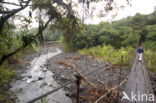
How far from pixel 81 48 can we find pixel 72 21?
1194 centimetres

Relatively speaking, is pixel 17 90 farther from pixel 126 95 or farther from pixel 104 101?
pixel 126 95

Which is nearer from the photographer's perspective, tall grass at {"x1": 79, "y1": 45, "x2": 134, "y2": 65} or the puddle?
the puddle

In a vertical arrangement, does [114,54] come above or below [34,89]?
above

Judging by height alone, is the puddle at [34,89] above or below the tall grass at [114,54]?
below

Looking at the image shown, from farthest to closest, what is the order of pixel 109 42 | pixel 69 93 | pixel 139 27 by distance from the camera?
pixel 139 27
pixel 109 42
pixel 69 93

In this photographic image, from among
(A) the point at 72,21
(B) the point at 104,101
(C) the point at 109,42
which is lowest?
(B) the point at 104,101

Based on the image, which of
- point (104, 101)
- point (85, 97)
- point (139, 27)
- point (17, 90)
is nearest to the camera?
point (104, 101)

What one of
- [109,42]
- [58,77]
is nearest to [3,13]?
[58,77]

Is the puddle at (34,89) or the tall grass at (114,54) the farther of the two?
the tall grass at (114,54)

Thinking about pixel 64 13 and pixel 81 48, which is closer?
pixel 64 13

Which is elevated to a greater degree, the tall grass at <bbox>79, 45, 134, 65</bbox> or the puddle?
the tall grass at <bbox>79, 45, 134, 65</bbox>

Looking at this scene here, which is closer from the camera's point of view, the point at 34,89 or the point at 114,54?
the point at 34,89

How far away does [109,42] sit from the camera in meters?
13.1

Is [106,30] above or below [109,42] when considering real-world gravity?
above
